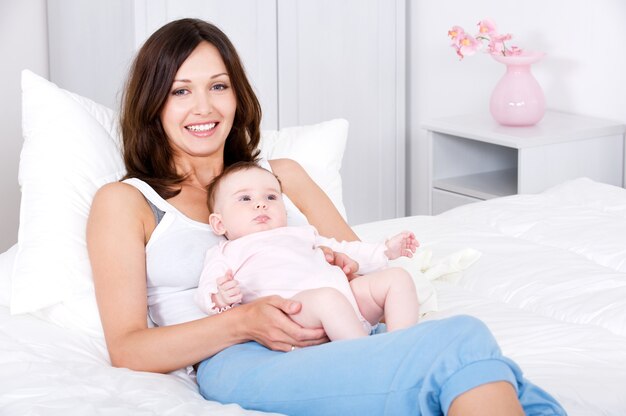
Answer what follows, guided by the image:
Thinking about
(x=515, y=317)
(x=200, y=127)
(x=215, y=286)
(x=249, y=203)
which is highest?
(x=200, y=127)

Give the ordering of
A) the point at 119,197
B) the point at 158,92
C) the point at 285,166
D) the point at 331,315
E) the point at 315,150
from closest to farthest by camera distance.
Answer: the point at 331,315
the point at 119,197
the point at 158,92
the point at 285,166
the point at 315,150

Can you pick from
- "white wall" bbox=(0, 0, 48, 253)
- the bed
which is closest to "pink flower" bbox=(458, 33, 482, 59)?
the bed

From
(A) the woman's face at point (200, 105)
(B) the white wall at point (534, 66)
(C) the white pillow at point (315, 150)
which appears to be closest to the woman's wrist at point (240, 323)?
(A) the woman's face at point (200, 105)

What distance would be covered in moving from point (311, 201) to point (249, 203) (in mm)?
280

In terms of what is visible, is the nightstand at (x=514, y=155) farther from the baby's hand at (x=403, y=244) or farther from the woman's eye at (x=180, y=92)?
the woman's eye at (x=180, y=92)

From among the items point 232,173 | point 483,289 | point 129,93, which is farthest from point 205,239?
point 483,289

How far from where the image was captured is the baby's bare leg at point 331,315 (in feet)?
5.13

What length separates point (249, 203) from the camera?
1.83 m

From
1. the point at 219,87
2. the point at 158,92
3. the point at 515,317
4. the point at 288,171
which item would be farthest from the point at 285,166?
the point at 515,317

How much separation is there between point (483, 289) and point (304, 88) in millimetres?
1857

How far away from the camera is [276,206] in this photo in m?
1.84

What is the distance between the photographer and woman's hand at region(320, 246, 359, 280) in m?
1.81

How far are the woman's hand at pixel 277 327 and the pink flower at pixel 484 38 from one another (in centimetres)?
193

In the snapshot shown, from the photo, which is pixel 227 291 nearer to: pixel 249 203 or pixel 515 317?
pixel 249 203
